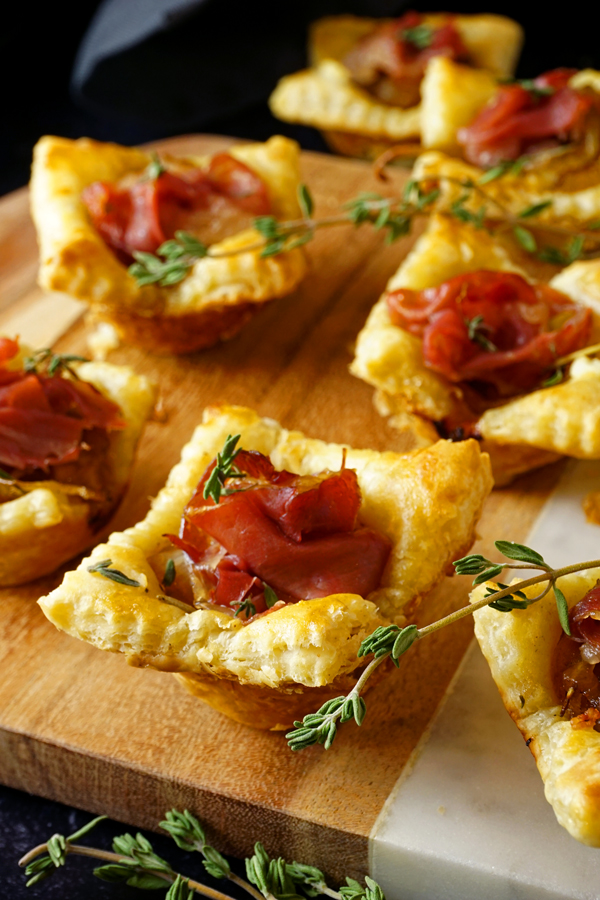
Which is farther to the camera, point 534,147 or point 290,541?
point 534,147

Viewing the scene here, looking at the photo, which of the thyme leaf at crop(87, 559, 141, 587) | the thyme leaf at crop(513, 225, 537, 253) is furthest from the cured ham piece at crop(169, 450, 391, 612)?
the thyme leaf at crop(513, 225, 537, 253)

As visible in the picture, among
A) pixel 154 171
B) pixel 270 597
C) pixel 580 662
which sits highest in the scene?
pixel 154 171

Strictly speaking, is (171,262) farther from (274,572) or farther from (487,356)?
(274,572)

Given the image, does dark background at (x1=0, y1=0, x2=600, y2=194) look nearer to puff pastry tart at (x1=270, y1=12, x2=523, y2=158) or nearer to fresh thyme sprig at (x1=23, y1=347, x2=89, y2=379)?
puff pastry tart at (x1=270, y1=12, x2=523, y2=158)

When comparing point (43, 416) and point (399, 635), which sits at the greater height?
point (43, 416)

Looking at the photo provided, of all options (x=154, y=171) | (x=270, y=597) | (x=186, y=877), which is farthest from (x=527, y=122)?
(x=186, y=877)
